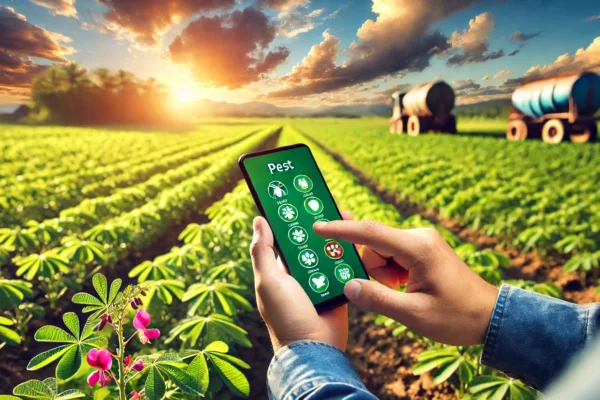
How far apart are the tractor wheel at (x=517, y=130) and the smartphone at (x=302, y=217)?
35.2 feet

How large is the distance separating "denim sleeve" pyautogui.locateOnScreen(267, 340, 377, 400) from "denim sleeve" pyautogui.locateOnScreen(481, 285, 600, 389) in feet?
1.00

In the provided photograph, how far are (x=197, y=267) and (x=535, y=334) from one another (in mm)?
1561

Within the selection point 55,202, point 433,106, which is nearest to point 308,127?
point 433,106

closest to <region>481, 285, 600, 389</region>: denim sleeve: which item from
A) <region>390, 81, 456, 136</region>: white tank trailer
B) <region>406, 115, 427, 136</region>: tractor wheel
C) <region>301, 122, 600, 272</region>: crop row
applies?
<region>301, 122, 600, 272</region>: crop row

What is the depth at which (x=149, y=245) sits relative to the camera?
10.2 feet

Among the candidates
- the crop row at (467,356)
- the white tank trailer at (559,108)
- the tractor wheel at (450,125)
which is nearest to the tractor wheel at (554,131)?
the white tank trailer at (559,108)

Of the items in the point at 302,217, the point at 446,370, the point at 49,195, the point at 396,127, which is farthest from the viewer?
the point at 396,127

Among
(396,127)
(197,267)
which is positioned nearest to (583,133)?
(396,127)

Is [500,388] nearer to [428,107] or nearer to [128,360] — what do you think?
[128,360]

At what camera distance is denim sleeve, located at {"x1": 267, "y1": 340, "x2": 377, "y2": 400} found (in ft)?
1.78

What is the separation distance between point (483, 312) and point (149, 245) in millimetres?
2746

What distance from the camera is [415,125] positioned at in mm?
11930

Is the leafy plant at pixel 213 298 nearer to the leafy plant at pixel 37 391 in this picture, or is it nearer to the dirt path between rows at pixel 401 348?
the leafy plant at pixel 37 391

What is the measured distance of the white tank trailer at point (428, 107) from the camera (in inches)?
432
